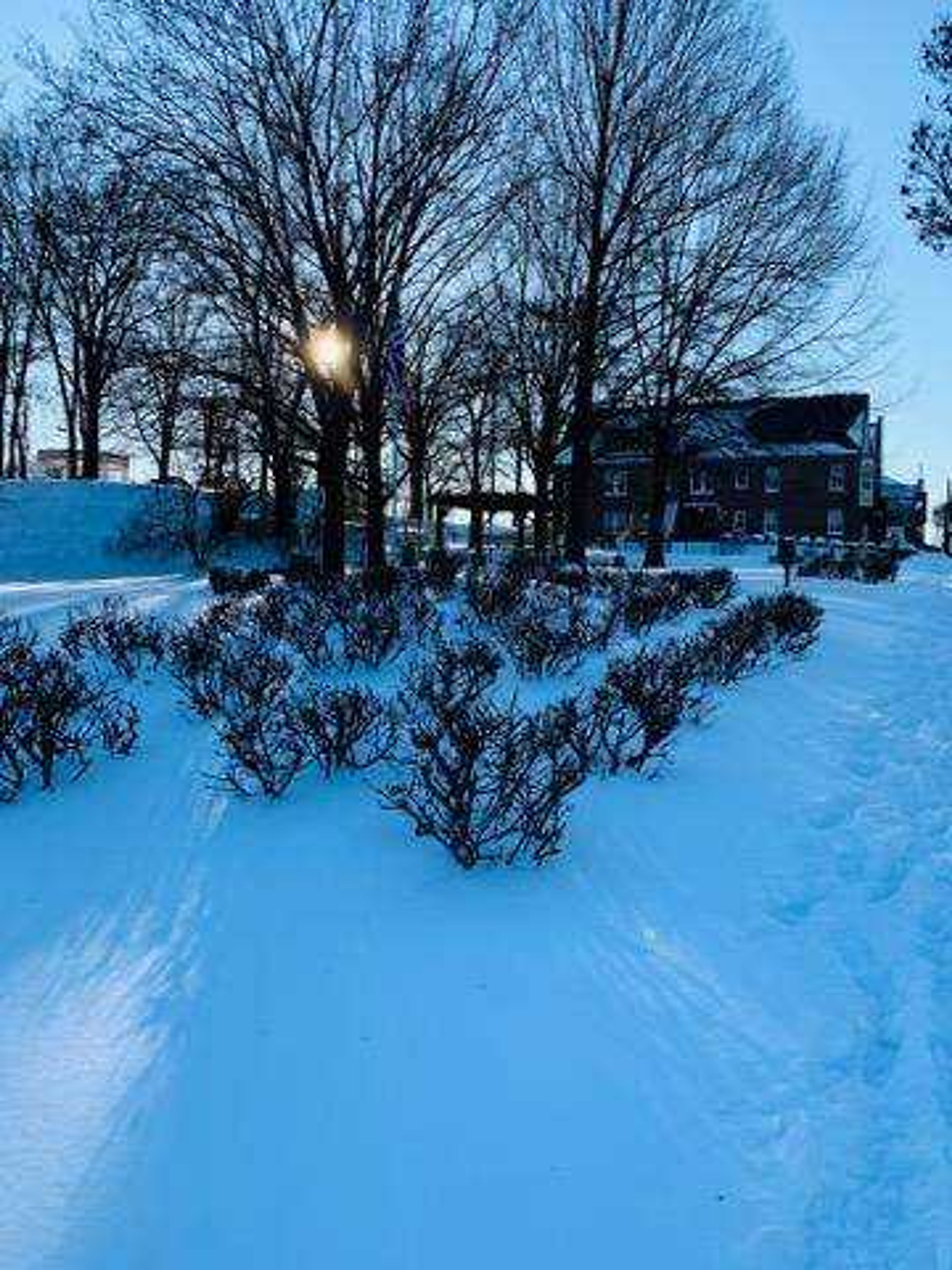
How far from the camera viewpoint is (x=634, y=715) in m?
6.70

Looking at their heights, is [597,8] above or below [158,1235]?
above

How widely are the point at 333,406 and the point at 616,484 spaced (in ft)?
162

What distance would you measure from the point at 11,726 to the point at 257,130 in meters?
11.9

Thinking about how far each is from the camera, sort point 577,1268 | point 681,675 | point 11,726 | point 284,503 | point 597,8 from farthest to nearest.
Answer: point 284,503
point 597,8
point 681,675
point 11,726
point 577,1268

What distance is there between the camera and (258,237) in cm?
1609

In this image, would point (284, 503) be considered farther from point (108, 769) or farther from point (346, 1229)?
point (346, 1229)

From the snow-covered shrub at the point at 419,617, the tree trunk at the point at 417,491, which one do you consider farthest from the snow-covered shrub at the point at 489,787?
the tree trunk at the point at 417,491

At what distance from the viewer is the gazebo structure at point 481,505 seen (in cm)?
2739

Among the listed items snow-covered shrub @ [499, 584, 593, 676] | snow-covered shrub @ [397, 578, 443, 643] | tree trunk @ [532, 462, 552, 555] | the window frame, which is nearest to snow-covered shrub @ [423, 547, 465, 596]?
snow-covered shrub @ [397, 578, 443, 643]

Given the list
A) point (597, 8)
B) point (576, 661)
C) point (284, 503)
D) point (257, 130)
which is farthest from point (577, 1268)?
point (284, 503)

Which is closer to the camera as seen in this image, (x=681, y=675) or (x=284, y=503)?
(x=681, y=675)

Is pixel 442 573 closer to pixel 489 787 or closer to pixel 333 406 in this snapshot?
pixel 333 406

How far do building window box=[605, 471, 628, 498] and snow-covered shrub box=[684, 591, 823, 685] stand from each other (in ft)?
170

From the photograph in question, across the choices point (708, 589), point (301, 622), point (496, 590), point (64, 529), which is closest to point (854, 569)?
point (708, 589)
